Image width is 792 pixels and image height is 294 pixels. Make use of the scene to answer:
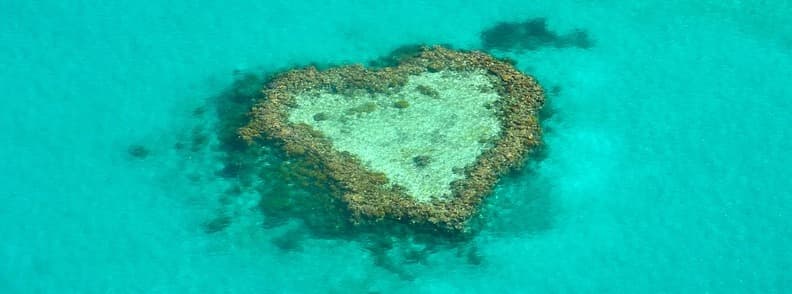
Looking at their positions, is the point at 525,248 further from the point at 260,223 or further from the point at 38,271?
the point at 38,271

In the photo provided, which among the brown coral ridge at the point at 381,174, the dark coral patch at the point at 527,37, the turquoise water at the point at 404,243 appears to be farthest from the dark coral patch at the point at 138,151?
the dark coral patch at the point at 527,37

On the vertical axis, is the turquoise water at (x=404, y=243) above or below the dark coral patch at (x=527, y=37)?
below

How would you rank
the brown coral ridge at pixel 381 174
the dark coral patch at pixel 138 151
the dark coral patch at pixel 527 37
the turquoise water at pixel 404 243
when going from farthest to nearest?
1. the dark coral patch at pixel 527 37
2. the dark coral patch at pixel 138 151
3. the brown coral ridge at pixel 381 174
4. the turquoise water at pixel 404 243

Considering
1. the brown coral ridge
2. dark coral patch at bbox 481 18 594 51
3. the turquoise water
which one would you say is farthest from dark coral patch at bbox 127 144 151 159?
dark coral patch at bbox 481 18 594 51

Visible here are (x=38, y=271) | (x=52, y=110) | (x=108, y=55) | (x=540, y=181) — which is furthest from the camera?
(x=108, y=55)

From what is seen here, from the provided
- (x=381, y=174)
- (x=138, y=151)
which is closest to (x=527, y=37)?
(x=381, y=174)

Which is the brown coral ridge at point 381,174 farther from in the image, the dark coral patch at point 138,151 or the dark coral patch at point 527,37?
the dark coral patch at point 138,151

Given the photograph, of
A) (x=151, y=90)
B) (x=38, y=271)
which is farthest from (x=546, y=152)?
(x=38, y=271)
